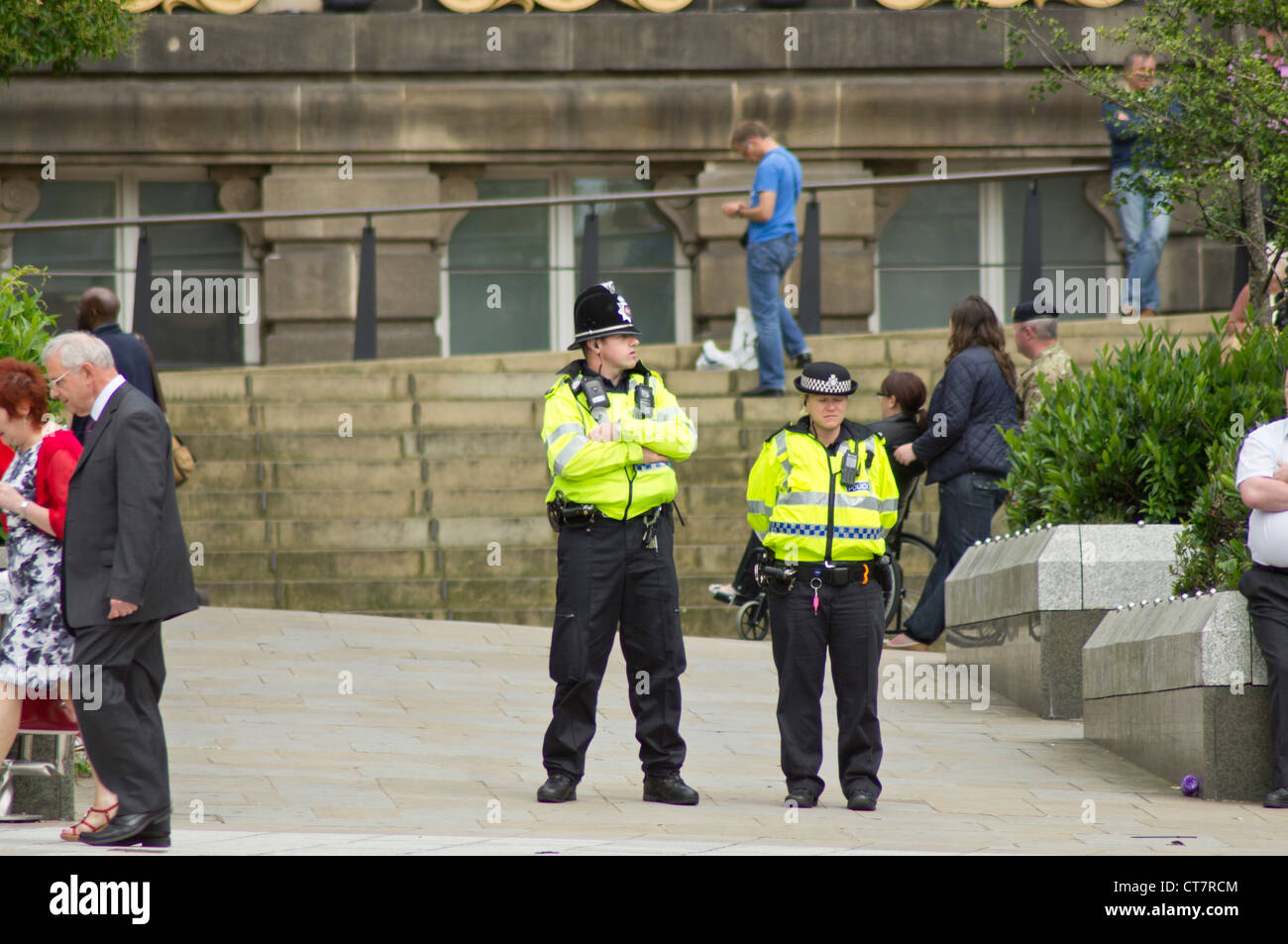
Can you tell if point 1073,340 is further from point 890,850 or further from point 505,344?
point 890,850

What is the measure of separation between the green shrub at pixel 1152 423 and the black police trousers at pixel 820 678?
2.55 m

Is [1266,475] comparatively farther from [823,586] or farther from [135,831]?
[135,831]

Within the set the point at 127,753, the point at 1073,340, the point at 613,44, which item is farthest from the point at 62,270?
the point at 127,753

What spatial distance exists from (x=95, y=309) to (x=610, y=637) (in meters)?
5.29

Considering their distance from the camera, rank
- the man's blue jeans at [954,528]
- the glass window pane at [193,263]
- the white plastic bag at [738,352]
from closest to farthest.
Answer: the man's blue jeans at [954,528]
the white plastic bag at [738,352]
the glass window pane at [193,263]

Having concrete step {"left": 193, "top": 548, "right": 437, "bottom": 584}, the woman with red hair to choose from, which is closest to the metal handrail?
concrete step {"left": 193, "top": 548, "right": 437, "bottom": 584}

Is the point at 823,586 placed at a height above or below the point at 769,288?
below

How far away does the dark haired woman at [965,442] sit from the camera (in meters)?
11.8

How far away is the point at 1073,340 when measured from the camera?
17.0 m

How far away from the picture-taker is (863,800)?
313 inches

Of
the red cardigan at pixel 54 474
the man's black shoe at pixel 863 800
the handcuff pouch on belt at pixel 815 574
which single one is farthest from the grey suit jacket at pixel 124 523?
the man's black shoe at pixel 863 800

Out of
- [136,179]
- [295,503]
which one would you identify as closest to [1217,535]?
[295,503]

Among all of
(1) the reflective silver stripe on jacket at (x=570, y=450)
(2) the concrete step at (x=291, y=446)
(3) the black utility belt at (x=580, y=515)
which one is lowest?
(3) the black utility belt at (x=580, y=515)

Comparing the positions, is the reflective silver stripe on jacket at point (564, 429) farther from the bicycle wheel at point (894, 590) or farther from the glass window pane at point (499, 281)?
the glass window pane at point (499, 281)
